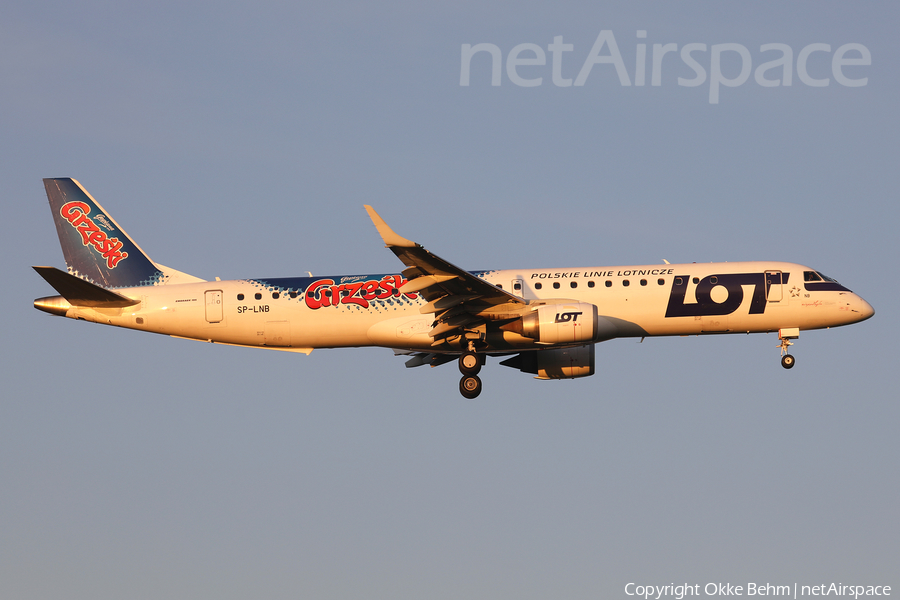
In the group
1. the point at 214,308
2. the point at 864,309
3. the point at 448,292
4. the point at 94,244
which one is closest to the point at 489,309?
the point at 448,292

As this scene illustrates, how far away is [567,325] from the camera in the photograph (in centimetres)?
3809

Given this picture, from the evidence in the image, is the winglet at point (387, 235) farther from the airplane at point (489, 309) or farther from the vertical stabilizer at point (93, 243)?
the vertical stabilizer at point (93, 243)

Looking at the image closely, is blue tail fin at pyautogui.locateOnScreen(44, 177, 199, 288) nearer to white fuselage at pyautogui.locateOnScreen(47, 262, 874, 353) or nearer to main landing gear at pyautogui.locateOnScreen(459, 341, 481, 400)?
white fuselage at pyautogui.locateOnScreen(47, 262, 874, 353)

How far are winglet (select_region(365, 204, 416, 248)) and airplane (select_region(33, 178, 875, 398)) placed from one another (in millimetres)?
3894

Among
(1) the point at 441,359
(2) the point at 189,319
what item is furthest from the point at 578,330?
(2) the point at 189,319

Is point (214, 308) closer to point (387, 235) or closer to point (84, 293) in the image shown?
point (84, 293)

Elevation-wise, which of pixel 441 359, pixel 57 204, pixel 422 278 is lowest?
pixel 441 359

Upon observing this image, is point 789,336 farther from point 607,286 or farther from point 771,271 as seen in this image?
point 607,286

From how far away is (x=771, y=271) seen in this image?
40.8 m

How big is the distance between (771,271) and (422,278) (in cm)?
1428

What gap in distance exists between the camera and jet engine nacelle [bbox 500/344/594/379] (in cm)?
4238

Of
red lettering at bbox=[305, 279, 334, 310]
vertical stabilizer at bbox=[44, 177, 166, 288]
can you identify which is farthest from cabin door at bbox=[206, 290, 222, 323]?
red lettering at bbox=[305, 279, 334, 310]

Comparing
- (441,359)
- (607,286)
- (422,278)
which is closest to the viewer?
(422,278)

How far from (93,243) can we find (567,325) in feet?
68.6
